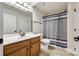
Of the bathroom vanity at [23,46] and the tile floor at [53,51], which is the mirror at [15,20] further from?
the tile floor at [53,51]

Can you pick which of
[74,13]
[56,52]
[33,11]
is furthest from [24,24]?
[74,13]

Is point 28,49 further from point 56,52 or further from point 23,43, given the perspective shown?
point 56,52

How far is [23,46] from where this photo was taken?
1.53m

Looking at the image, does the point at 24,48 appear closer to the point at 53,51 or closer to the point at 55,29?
the point at 53,51

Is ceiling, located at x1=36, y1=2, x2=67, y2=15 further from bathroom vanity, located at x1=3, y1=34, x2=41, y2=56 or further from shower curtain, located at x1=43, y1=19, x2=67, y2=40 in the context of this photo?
bathroom vanity, located at x1=3, y1=34, x2=41, y2=56

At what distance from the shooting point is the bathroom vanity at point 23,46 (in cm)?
124

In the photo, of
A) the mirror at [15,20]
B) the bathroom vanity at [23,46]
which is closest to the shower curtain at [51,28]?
the bathroom vanity at [23,46]

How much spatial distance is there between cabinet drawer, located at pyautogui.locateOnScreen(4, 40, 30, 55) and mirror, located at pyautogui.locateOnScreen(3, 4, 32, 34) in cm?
33

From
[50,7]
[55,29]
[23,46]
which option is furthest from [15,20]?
[55,29]

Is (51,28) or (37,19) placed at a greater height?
(37,19)

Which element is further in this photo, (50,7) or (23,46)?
(50,7)

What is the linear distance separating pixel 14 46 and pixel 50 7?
93cm

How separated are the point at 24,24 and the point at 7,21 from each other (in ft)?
1.18

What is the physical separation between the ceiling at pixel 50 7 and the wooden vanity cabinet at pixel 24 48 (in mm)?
519
